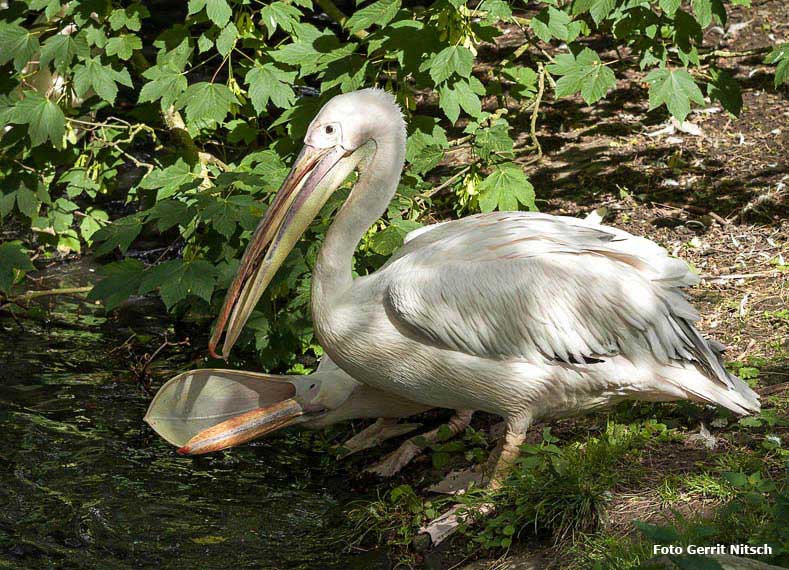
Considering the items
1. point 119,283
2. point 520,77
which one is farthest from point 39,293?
point 520,77

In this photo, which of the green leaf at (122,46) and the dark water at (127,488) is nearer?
the dark water at (127,488)

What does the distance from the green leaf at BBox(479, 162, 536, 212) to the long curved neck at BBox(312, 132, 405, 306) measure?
1.01m

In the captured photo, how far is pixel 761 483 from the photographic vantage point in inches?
129

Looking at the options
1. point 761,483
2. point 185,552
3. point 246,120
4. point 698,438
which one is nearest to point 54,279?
point 246,120

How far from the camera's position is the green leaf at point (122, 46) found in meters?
5.30

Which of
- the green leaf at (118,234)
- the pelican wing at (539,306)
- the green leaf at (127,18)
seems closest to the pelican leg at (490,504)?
the pelican wing at (539,306)

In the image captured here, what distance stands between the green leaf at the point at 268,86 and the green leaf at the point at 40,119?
1.09 meters

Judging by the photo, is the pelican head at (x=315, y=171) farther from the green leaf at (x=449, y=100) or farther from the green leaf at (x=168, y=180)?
the green leaf at (x=168, y=180)

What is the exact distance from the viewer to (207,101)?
200 inches

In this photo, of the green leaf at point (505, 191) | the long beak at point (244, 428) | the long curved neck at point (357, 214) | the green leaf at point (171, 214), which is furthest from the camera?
the green leaf at point (505, 191)

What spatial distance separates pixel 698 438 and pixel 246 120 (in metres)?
3.60

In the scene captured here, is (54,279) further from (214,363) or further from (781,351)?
(781,351)

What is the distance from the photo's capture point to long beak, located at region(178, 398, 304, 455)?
4.25 meters

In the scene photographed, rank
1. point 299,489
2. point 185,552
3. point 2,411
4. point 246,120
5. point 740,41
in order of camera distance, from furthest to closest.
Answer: point 740,41
point 246,120
point 2,411
point 299,489
point 185,552
